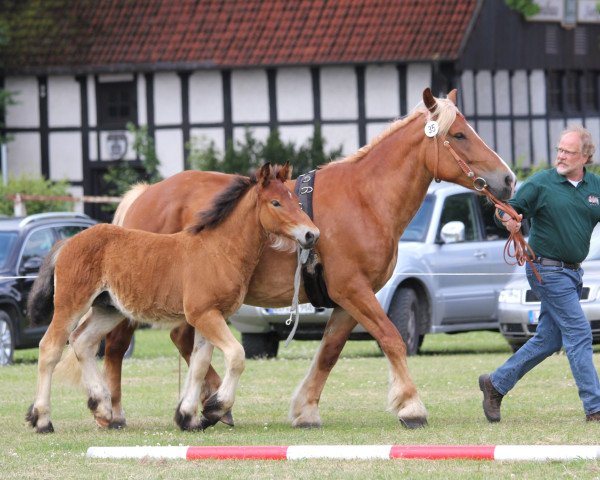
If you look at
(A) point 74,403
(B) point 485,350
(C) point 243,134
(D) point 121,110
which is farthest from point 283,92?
(A) point 74,403

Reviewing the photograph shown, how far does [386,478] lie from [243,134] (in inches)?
1059

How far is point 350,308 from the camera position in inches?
442

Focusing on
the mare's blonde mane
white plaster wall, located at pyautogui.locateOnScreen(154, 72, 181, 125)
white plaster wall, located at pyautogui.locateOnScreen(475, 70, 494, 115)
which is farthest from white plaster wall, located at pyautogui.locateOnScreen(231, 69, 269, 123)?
the mare's blonde mane

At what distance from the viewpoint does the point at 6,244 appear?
20016 millimetres

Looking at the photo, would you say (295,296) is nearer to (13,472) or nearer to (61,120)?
(13,472)

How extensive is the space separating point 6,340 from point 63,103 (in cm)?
1845

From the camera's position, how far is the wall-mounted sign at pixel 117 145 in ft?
120

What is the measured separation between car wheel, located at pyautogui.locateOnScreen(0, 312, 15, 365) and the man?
947 centimetres

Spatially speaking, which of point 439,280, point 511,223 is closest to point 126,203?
point 511,223

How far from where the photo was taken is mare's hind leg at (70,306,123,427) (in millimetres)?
11391

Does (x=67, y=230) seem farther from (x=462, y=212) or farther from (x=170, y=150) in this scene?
(x=170, y=150)

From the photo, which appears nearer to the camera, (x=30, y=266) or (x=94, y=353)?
(x=94, y=353)

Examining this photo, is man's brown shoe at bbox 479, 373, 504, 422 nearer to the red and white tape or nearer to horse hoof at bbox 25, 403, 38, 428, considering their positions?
the red and white tape

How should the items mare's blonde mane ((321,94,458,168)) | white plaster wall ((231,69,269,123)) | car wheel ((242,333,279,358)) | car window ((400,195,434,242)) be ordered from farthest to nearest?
white plaster wall ((231,69,269,123)), car window ((400,195,434,242)), car wheel ((242,333,279,358)), mare's blonde mane ((321,94,458,168))
